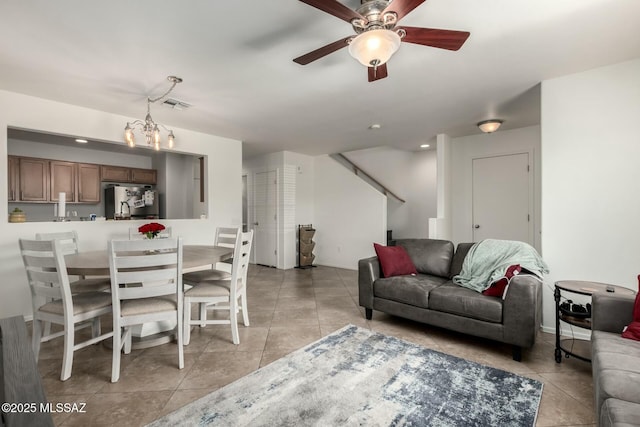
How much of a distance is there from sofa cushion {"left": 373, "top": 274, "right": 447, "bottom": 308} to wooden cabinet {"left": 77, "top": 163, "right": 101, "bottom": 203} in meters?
5.25

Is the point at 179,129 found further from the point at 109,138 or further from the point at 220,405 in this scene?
the point at 220,405

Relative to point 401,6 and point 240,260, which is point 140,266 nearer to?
point 240,260

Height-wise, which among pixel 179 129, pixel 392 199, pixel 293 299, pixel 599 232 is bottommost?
pixel 293 299

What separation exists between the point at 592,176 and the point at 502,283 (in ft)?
4.41

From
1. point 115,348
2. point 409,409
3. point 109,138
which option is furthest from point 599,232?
point 109,138

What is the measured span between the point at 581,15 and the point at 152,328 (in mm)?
4118

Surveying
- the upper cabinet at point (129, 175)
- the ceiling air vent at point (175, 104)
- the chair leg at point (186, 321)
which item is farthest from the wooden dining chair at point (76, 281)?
the upper cabinet at point (129, 175)

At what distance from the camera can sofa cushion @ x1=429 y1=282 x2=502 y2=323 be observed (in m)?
2.44

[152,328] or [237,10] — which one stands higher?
[237,10]

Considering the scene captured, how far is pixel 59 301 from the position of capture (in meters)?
2.21

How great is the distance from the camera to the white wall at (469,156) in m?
4.43

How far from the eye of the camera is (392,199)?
6844mm

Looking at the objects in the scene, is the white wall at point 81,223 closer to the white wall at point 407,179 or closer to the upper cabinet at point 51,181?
the upper cabinet at point 51,181

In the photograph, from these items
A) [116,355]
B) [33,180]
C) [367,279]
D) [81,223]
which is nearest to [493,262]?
[367,279]
